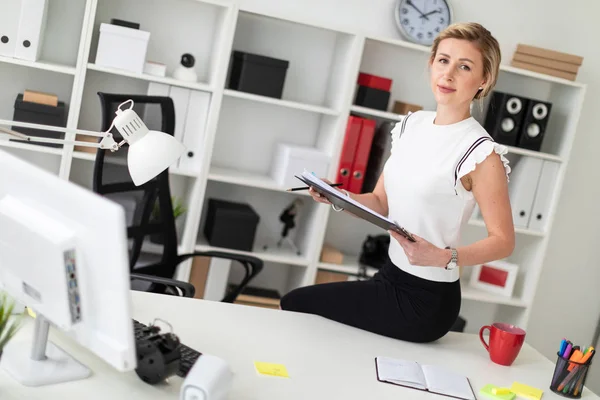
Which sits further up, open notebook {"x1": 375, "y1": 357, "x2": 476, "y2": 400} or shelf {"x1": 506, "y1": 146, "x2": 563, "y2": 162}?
shelf {"x1": 506, "y1": 146, "x2": 563, "y2": 162}

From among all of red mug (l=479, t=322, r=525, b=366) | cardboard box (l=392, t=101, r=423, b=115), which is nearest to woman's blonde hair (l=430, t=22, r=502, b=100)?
red mug (l=479, t=322, r=525, b=366)

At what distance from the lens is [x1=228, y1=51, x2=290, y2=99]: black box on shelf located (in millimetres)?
3641

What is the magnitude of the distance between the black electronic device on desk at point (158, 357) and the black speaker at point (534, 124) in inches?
107

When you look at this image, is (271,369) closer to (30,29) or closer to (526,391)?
(526,391)

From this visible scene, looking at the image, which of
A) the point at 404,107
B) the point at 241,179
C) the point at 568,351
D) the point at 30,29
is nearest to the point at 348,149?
the point at 404,107

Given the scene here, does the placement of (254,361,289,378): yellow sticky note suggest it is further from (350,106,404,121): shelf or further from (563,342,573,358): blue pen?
(350,106,404,121): shelf

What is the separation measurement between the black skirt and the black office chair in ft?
1.26

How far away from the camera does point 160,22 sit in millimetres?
3742

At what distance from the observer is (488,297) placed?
404 cm

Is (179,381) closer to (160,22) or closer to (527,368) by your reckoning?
(527,368)

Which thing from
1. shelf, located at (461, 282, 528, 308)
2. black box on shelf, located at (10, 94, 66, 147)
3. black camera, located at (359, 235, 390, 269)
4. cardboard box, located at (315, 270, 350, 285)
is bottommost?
cardboard box, located at (315, 270, 350, 285)

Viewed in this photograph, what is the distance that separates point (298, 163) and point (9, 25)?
1.45m

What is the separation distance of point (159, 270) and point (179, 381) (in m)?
1.25

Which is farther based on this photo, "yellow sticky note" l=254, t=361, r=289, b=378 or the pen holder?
the pen holder
